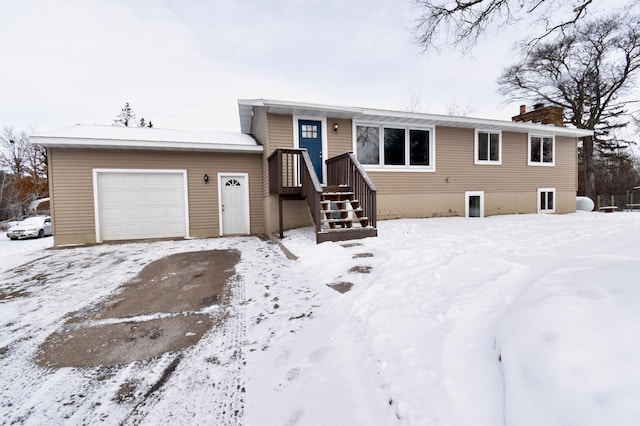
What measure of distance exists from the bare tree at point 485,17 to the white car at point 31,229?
15.6 meters

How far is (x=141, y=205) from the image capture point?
8086 mm

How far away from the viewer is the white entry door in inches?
342

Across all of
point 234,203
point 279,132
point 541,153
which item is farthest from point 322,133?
point 541,153

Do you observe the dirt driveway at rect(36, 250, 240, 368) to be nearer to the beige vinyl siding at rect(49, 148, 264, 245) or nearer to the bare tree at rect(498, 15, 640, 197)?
the beige vinyl siding at rect(49, 148, 264, 245)

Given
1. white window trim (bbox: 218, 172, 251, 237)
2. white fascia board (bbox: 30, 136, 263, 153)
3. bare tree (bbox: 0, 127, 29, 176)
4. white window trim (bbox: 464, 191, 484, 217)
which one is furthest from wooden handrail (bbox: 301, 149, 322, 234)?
bare tree (bbox: 0, 127, 29, 176)

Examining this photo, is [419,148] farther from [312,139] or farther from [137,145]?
[137,145]

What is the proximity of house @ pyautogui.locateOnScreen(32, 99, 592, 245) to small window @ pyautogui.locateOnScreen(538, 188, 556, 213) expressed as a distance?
43.5 inches

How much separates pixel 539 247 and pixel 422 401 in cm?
380

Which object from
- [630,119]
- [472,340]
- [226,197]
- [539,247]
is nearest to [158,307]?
[472,340]

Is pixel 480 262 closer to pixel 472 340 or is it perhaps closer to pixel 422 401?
pixel 472 340

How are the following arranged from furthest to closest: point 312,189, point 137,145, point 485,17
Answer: point 137,145
point 485,17
point 312,189

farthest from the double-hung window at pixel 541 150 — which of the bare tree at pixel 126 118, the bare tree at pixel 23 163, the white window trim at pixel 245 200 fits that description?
the bare tree at pixel 23 163

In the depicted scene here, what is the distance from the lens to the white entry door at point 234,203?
8.69 metres

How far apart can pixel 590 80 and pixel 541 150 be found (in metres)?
9.66
